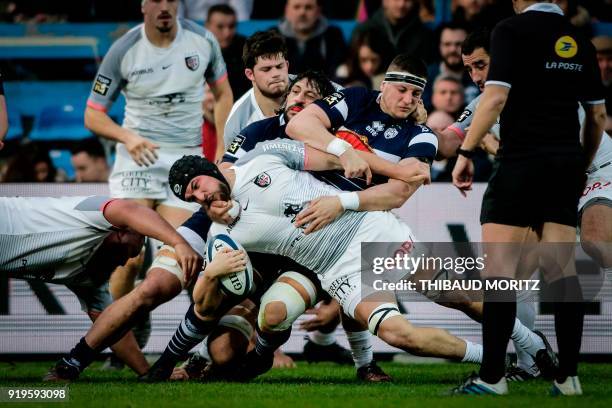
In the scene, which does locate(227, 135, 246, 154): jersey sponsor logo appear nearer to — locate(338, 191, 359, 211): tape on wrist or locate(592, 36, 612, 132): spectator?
locate(338, 191, 359, 211): tape on wrist

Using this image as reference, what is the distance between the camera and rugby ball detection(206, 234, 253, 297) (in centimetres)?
643

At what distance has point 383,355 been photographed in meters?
8.73

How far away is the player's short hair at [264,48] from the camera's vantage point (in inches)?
315

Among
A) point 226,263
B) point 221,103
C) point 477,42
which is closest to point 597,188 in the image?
point 477,42

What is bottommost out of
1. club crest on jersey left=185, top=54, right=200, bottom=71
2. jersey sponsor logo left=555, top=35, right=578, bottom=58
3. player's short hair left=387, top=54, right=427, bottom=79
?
club crest on jersey left=185, top=54, right=200, bottom=71

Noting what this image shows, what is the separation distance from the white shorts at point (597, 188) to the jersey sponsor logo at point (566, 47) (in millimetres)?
2084

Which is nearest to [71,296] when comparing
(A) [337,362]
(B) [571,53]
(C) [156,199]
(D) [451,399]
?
(C) [156,199]

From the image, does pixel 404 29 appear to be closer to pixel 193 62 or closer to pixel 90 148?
pixel 193 62

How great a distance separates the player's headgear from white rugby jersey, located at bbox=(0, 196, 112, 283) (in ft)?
1.90

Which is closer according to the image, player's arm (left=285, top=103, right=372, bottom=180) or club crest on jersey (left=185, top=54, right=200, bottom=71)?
player's arm (left=285, top=103, right=372, bottom=180)

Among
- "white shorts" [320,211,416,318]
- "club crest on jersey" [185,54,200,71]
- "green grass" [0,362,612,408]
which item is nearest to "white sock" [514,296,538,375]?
"green grass" [0,362,612,408]

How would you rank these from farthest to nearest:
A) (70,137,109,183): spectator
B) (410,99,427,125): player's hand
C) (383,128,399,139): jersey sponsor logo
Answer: (70,137,109,183): spectator
(410,99,427,125): player's hand
(383,128,399,139): jersey sponsor logo

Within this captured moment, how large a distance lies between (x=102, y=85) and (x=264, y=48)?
4.78 feet

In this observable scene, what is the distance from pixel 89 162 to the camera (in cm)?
992
